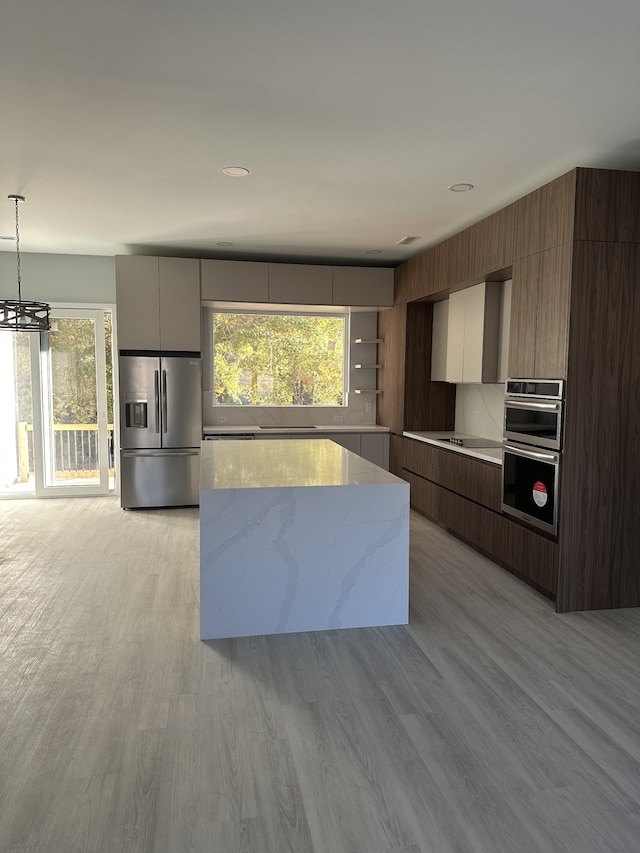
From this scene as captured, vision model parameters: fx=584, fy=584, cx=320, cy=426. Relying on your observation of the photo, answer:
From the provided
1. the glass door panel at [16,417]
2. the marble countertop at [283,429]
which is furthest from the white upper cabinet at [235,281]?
the glass door panel at [16,417]

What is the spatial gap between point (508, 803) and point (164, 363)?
496 cm

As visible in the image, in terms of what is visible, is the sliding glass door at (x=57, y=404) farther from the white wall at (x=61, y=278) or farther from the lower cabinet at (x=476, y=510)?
the lower cabinet at (x=476, y=510)

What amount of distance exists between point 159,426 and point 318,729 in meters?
4.16

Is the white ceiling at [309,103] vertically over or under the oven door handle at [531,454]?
over

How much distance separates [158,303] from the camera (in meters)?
5.96

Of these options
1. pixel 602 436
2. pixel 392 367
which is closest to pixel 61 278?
pixel 392 367

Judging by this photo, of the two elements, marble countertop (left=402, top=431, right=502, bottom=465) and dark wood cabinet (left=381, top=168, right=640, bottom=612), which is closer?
dark wood cabinet (left=381, top=168, right=640, bottom=612)

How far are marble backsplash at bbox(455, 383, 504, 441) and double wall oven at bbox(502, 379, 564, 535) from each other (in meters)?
1.35

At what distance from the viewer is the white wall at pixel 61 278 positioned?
20.8 ft

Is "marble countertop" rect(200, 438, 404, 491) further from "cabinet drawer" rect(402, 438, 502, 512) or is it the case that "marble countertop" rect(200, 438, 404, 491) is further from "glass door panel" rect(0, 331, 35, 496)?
"glass door panel" rect(0, 331, 35, 496)

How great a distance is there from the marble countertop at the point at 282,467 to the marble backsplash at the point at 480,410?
68.5 inches

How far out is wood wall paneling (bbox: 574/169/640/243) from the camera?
3.34 metres

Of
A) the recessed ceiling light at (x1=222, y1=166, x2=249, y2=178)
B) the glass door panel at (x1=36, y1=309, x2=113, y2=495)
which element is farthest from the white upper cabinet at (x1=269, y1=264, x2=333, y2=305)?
the recessed ceiling light at (x1=222, y1=166, x2=249, y2=178)

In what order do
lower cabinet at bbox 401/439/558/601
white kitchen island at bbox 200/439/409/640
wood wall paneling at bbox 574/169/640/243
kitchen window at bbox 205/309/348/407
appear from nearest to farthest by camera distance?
white kitchen island at bbox 200/439/409/640
wood wall paneling at bbox 574/169/640/243
lower cabinet at bbox 401/439/558/601
kitchen window at bbox 205/309/348/407
